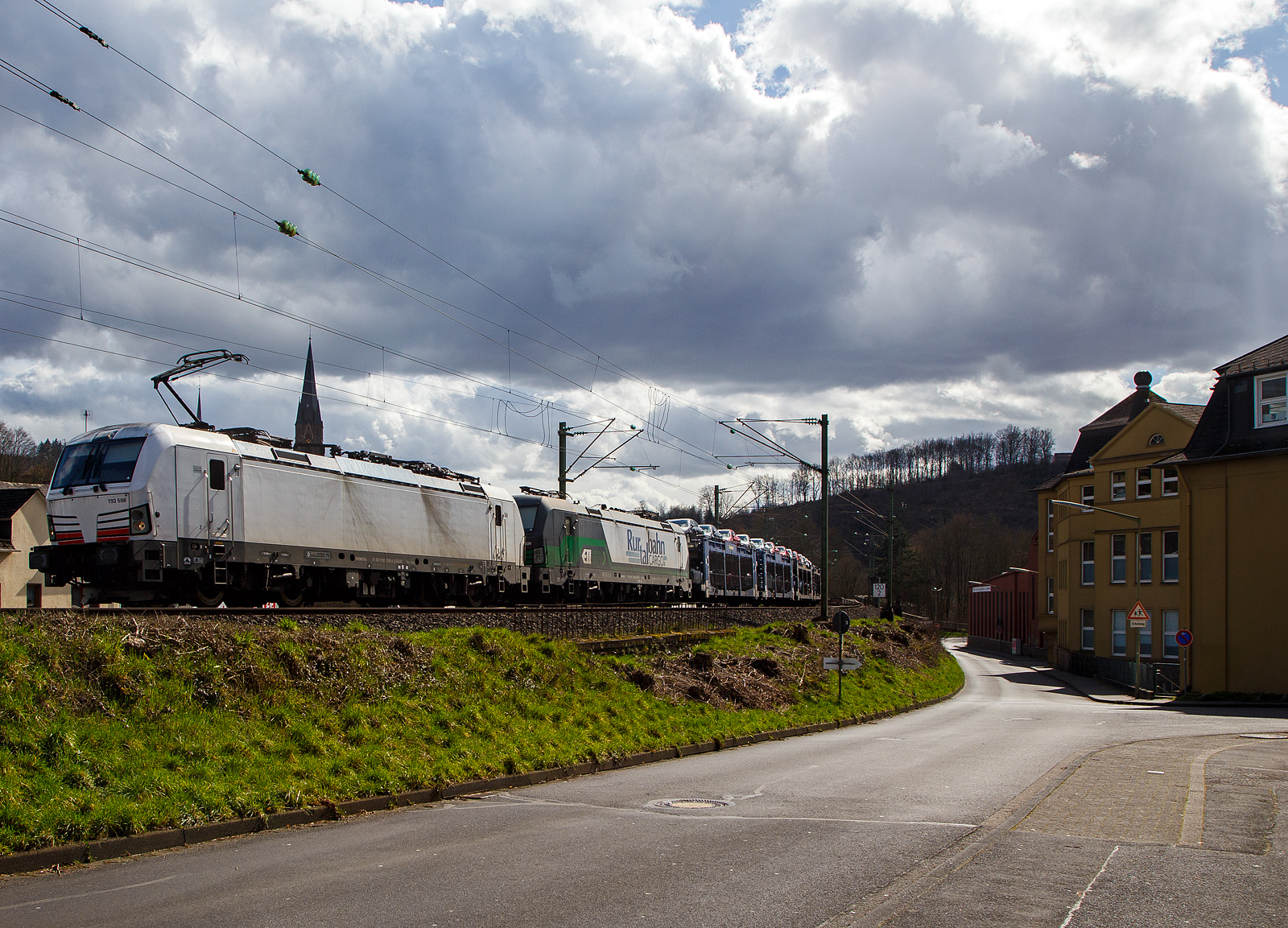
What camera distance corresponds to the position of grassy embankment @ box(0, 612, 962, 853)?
9.41 metres

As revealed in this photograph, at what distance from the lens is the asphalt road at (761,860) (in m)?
6.67

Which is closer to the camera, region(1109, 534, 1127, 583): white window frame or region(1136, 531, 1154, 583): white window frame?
region(1136, 531, 1154, 583): white window frame

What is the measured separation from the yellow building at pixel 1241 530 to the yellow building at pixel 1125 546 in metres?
1.28

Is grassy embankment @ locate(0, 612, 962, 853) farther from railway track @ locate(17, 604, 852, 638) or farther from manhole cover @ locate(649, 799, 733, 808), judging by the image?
manhole cover @ locate(649, 799, 733, 808)

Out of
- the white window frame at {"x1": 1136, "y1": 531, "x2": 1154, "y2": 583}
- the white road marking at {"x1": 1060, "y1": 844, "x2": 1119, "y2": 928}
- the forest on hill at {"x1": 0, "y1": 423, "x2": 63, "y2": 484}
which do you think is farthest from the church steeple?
the white road marking at {"x1": 1060, "y1": 844, "x2": 1119, "y2": 928}

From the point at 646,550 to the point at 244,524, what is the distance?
823 inches

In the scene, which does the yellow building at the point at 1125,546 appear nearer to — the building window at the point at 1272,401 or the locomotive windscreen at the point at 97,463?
the building window at the point at 1272,401

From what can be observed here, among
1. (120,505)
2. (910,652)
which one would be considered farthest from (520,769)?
(910,652)

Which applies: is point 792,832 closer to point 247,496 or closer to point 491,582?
point 247,496

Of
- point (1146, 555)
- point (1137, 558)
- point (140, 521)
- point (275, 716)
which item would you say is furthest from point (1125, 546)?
point (275, 716)

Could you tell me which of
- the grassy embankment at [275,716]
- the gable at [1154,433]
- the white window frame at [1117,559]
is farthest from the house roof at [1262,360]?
the grassy embankment at [275,716]

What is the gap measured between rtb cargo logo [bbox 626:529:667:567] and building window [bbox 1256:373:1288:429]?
21.6 metres

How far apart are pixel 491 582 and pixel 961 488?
16101 cm

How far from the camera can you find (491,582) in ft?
94.9
